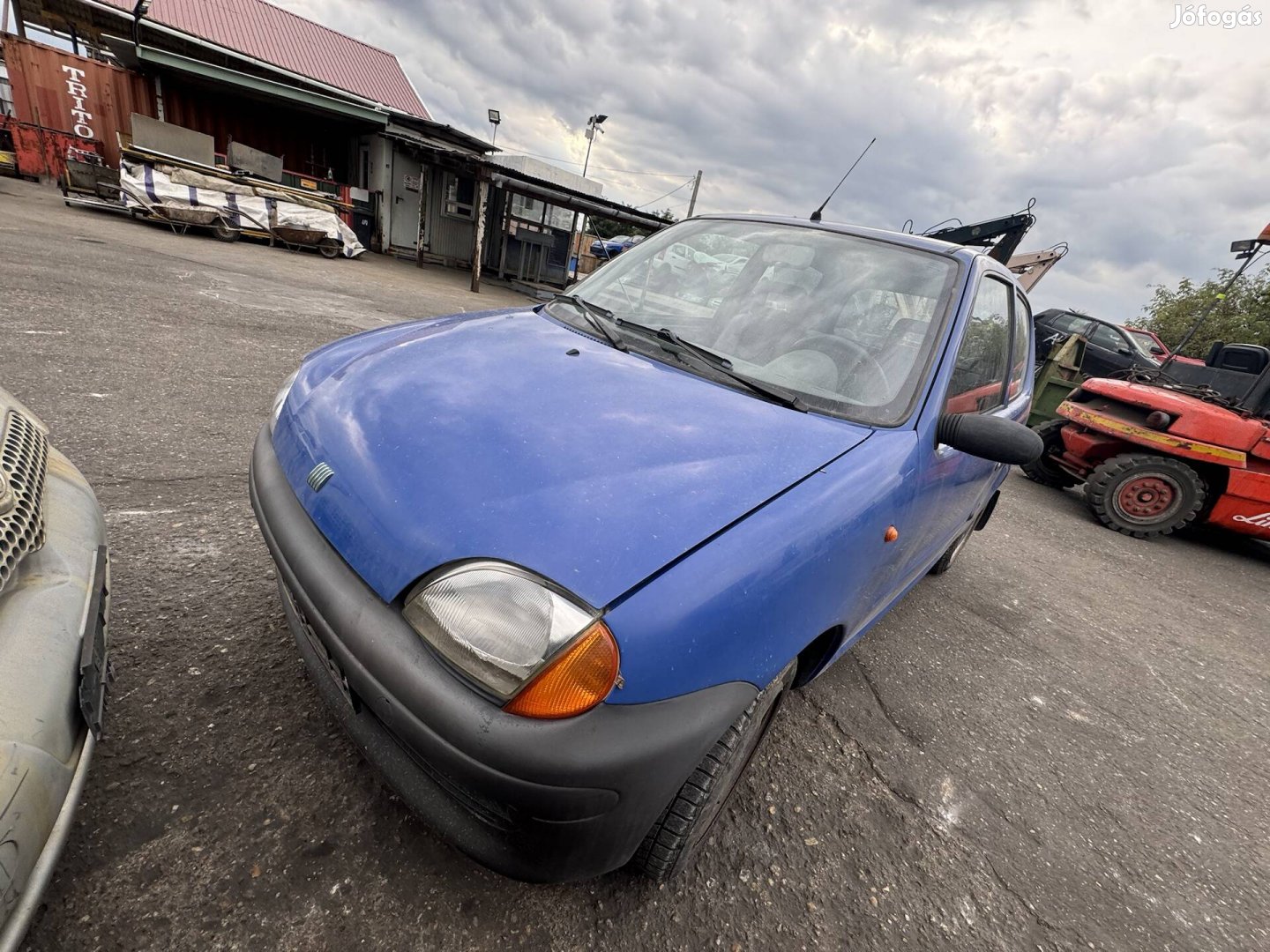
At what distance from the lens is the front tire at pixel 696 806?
1315 millimetres

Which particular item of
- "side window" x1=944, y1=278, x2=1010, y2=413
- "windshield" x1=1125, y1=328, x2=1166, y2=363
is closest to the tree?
"windshield" x1=1125, y1=328, x2=1166, y2=363

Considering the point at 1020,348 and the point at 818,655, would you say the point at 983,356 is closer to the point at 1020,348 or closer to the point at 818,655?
the point at 1020,348

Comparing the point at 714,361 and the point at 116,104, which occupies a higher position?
the point at 116,104

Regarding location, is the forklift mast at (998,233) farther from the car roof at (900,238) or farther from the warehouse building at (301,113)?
the warehouse building at (301,113)

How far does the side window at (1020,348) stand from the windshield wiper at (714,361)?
183 centimetres

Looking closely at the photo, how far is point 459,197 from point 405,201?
158cm

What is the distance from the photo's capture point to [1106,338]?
1096 cm

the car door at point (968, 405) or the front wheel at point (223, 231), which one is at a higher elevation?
the car door at point (968, 405)

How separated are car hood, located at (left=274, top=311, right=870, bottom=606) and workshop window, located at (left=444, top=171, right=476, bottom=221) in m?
16.7

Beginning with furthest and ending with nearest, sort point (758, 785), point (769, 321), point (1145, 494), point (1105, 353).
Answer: point (1105, 353) → point (1145, 494) → point (769, 321) → point (758, 785)

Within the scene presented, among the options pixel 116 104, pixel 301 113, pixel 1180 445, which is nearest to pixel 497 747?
pixel 1180 445

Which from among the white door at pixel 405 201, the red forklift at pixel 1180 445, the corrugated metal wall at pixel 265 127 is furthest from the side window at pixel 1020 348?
the corrugated metal wall at pixel 265 127

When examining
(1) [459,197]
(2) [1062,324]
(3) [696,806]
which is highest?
(2) [1062,324]

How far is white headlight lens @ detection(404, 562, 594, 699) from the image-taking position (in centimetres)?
101
